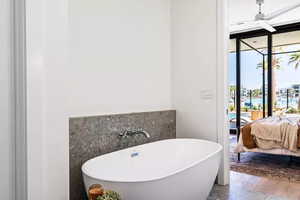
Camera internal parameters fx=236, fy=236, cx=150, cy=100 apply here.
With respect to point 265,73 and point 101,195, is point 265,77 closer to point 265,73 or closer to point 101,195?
point 265,73

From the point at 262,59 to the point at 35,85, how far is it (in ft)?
19.1

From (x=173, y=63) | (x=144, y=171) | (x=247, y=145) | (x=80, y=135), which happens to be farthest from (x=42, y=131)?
(x=247, y=145)

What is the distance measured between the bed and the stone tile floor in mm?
684

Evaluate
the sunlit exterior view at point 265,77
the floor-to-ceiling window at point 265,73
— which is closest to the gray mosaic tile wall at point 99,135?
the floor-to-ceiling window at point 265,73

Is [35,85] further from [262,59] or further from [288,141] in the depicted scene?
[262,59]

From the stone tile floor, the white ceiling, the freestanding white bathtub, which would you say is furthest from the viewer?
the white ceiling

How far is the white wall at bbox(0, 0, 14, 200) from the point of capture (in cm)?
138

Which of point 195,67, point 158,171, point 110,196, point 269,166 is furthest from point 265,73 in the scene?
point 110,196

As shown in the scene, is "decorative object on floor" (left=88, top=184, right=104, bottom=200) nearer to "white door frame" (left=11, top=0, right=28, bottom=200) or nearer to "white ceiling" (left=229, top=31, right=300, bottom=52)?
"white door frame" (left=11, top=0, right=28, bottom=200)

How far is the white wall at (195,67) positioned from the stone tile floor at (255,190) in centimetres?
62

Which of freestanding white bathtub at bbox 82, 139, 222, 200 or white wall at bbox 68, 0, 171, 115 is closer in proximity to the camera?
freestanding white bathtub at bbox 82, 139, 222, 200

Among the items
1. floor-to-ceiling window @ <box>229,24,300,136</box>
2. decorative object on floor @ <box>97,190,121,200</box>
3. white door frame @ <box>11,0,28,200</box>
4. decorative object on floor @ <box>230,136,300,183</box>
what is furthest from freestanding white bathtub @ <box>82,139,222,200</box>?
floor-to-ceiling window @ <box>229,24,300,136</box>

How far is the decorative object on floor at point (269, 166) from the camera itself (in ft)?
10.7

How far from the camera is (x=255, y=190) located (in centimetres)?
272
